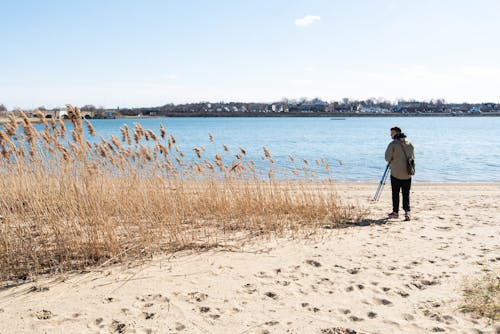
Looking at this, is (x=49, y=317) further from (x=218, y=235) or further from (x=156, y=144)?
(x=156, y=144)

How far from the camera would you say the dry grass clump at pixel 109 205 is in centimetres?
588

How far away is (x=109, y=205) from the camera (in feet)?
22.0

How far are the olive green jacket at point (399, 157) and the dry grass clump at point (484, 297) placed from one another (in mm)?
3935

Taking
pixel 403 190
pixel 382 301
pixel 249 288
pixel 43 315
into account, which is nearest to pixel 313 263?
pixel 249 288

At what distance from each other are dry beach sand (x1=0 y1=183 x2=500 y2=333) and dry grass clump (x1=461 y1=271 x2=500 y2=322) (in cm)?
12

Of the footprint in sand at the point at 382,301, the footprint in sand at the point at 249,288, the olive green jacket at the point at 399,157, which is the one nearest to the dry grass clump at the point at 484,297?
the footprint in sand at the point at 382,301

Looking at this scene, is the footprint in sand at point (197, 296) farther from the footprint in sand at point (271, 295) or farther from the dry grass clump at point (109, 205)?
the dry grass clump at point (109, 205)

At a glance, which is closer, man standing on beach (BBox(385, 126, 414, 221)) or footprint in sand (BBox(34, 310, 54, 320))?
footprint in sand (BBox(34, 310, 54, 320))

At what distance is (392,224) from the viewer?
8617mm

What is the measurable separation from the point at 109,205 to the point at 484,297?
17.1 ft

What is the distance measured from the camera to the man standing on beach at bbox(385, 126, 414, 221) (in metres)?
9.16

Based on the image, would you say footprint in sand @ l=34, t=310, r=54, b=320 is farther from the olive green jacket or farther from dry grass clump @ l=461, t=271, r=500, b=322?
the olive green jacket

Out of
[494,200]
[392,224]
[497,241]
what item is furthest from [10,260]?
[494,200]

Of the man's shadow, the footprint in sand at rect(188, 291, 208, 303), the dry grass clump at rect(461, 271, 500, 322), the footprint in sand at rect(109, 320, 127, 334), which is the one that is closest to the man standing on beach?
the man's shadow
